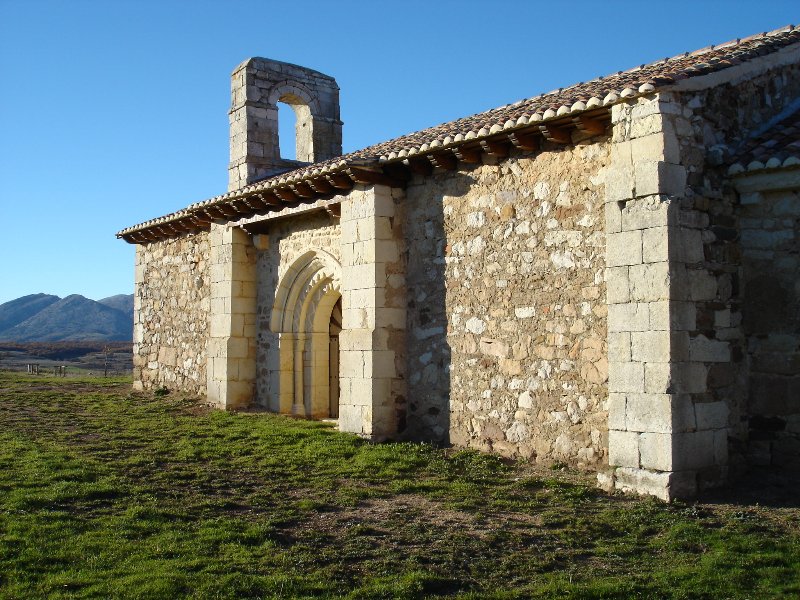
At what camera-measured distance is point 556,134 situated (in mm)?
7977

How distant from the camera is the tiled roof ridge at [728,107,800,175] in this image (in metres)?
7.22

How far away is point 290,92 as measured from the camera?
14.8 meters

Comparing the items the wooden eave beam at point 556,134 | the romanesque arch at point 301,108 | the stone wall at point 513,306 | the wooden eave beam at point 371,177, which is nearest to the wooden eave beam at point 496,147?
the stone wall at point 513,306

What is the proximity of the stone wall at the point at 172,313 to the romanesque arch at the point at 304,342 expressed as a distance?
2110mm

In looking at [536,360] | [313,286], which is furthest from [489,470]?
[313,286]

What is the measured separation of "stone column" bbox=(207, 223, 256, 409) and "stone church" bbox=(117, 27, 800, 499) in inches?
35.5

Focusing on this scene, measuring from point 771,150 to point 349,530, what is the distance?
16.5 feet

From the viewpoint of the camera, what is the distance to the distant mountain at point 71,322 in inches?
3253

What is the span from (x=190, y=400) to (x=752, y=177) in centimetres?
938

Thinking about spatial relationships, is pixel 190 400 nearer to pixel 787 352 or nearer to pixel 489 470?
pixel 489 470

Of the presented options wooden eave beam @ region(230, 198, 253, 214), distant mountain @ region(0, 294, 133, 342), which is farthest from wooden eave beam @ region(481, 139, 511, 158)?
distant mountain @ region(0, 294, 133, 342)

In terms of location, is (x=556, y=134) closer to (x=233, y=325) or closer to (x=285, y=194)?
(x=285, y=194)

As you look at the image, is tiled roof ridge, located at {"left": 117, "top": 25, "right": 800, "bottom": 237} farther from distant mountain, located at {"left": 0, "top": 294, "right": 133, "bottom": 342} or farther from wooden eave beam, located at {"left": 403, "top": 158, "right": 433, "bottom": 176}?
distant mountain, located at {"left": 0, "top": 294, "right": 133, "bottom": 342}

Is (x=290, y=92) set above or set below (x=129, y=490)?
above
